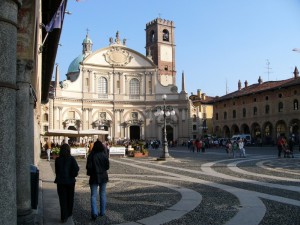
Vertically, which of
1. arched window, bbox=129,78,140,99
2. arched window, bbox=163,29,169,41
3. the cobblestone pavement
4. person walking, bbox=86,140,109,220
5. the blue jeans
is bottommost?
the cobblestone pavement

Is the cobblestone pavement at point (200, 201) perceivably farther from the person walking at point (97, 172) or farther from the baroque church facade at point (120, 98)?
the baroque church facade at point (120, 98)

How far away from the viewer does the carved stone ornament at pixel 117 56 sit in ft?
216

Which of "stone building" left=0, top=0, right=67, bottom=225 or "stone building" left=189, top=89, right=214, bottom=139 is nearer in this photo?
Answer: "stone building" left=0, top=0, right=67, bottom=225

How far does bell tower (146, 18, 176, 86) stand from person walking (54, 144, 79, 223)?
70699 mm

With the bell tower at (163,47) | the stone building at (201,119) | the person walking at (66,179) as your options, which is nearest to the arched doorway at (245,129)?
the stone building at (201,119)

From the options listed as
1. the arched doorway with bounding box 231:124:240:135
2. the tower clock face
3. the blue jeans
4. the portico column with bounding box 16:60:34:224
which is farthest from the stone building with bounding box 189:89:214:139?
the portico column with bounding box 16:60:34:224

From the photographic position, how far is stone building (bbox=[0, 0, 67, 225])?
3.16 meters

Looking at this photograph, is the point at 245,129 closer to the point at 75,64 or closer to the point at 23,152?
the point at 75,64

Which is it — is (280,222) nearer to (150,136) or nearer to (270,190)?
(270,190)

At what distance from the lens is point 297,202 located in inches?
336

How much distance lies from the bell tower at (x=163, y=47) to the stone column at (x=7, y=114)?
74.4 metres

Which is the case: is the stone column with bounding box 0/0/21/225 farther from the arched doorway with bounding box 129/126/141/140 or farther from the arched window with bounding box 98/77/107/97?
the arched doorway with bounding box 129/126/141/140

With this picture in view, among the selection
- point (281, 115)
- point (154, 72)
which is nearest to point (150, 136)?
point (154, 72)

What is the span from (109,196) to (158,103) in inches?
2230
